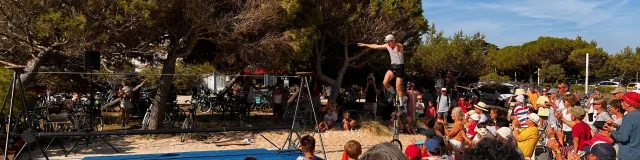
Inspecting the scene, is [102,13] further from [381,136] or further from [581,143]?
[581,143]

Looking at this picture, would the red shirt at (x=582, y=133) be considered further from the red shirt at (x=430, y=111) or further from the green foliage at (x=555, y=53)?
the green foliage at (x=555, y=53)

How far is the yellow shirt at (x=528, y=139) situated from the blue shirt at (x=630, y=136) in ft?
5.66

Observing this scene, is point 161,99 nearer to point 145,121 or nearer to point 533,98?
point 145,121

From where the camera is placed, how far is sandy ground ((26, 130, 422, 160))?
9784mm

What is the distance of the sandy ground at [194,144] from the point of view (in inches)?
385

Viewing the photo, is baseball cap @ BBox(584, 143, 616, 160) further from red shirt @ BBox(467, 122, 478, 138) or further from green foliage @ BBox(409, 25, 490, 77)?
green foliage @ BBox(409, 25, 490, 77)

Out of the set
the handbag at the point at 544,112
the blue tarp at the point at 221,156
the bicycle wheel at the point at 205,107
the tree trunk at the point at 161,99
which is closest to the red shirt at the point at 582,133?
the handbag at the point at 544,112

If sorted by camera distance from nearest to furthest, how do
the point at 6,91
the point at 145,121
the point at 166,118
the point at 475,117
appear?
the point at 475,117
the point at 6,91
the point at 145,121
the point at 166,118

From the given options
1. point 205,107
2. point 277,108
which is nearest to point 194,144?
point 277,108

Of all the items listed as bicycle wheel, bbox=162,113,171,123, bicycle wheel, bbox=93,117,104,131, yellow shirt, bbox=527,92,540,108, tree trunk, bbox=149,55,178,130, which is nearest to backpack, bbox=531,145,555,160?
yellow shirt, bbox=527,92,540,108

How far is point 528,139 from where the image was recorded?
22.2 ft

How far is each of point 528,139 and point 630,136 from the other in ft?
6.15

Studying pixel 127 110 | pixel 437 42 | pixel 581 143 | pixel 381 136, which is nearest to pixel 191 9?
pixel 127 110

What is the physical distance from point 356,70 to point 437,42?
463 inches
